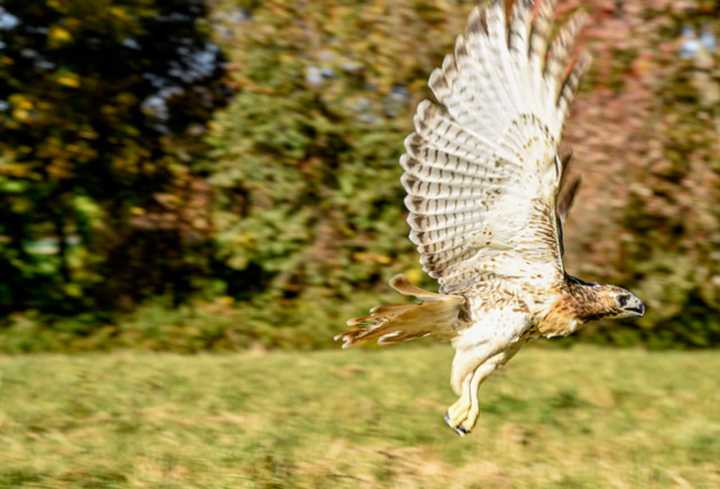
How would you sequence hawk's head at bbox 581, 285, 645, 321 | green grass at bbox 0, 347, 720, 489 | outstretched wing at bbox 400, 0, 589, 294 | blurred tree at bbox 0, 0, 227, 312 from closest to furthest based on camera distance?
outstretched wing at bbox 400, 0, 589, 294 < hawk's head at bbox 581, 285, 645, 321 < green grass at bbox 0, 347, 720, 489 < blurred tree at bbox 0, 0, 227, 312

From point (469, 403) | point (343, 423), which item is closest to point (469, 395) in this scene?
point (469, 403)

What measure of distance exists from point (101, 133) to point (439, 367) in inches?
139

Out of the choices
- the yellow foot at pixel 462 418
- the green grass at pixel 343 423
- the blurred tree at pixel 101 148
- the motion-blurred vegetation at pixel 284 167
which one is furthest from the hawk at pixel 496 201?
the blurred tree at pixel 101 148

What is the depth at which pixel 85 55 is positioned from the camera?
8.35 metres

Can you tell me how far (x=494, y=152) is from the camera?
11.9 ft

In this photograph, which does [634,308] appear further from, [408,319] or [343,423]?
[343,423]

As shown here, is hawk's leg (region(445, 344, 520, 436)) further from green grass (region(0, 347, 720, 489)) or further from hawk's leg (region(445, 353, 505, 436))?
green grass (region(0, 347, 720, 489))

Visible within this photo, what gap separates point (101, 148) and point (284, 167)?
1491 millimetres

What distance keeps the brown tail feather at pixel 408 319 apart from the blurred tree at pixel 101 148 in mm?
5015

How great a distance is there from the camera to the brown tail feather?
3580 mm

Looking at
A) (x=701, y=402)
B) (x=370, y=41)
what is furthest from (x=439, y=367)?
(x=370, y=41)

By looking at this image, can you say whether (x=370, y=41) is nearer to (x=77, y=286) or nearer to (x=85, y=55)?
(x=85, y=55)

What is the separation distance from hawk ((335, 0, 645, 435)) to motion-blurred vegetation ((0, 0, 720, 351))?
428 centimetres

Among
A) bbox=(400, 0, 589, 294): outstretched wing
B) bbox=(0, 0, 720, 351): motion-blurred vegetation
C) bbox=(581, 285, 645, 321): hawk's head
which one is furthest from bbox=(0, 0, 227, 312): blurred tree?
bbox=(581, 285, 645, 321): hawk's head
